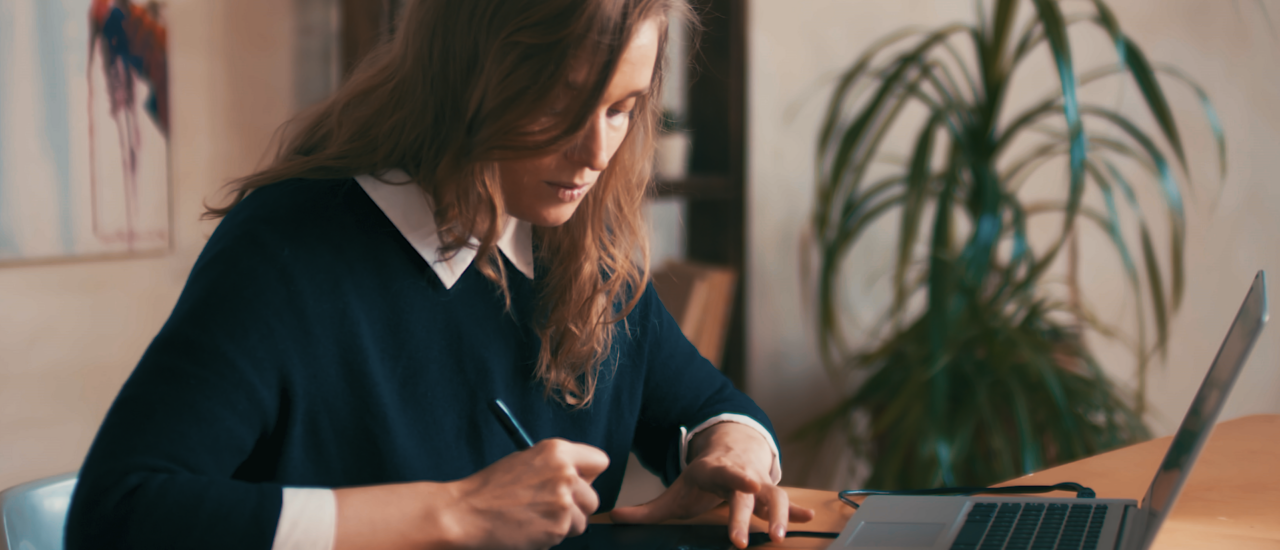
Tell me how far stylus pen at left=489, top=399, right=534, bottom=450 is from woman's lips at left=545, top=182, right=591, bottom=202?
0.69 ft

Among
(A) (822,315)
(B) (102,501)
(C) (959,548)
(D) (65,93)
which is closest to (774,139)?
(A) (822,315)

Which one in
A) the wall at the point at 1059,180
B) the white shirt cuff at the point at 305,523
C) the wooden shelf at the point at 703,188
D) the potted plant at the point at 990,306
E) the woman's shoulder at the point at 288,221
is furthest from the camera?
the wall at the point at 1059,180

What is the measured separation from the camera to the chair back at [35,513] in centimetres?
87

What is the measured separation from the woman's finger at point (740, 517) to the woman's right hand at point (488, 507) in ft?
0.48

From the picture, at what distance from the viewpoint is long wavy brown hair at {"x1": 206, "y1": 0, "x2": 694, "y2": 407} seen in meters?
0.81

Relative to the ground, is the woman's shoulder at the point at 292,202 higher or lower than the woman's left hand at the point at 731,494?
higher

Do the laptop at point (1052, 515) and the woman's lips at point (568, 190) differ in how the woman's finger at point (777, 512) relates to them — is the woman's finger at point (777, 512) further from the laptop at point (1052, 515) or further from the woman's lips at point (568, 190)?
the woman's lips at point (568, 190)

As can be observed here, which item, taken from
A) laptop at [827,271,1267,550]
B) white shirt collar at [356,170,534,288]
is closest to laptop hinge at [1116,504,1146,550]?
laptop at [827,271,1267,550]

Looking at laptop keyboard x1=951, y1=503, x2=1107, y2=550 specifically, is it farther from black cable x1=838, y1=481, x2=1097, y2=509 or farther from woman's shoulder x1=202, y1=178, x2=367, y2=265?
woman's shoulder x1=202, y1=178, x2=367, y2=265

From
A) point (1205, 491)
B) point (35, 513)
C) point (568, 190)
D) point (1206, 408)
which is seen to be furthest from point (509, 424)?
point (1205, 491)

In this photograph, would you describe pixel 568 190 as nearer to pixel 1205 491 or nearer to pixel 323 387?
pixel 323 387

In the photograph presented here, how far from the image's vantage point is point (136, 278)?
5.65ft

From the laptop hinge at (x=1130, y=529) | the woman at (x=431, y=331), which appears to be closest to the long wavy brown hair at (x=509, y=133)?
the woman at (x=431, y=331)

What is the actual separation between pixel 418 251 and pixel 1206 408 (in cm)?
67
